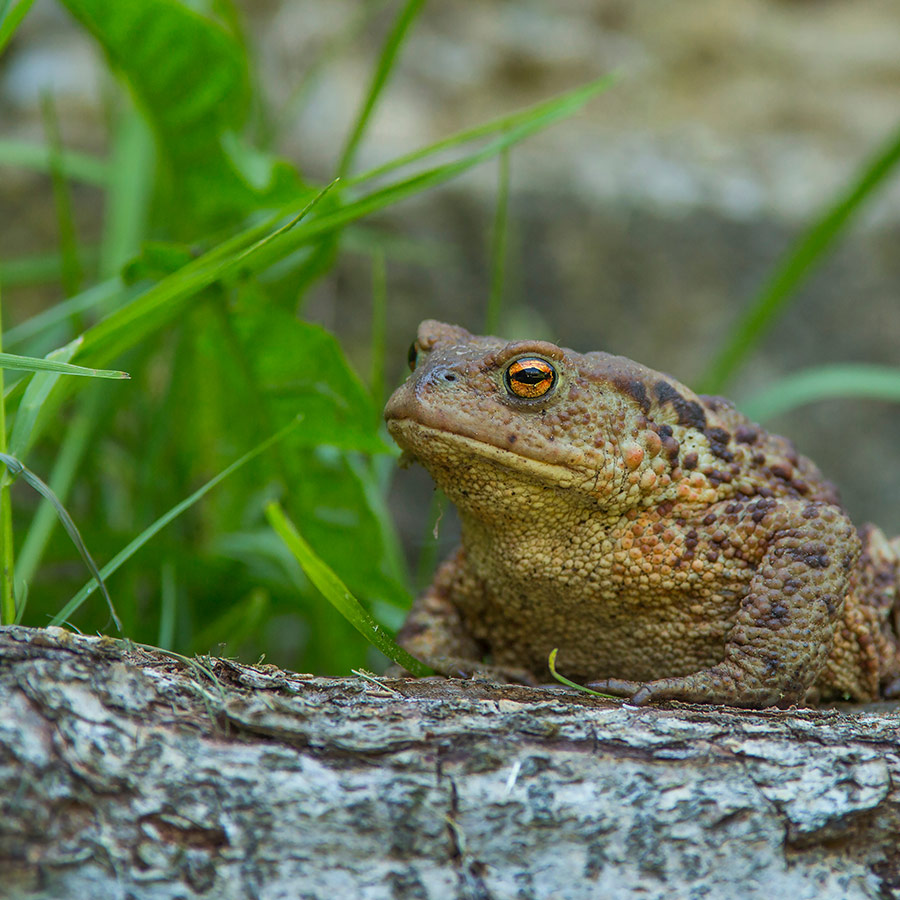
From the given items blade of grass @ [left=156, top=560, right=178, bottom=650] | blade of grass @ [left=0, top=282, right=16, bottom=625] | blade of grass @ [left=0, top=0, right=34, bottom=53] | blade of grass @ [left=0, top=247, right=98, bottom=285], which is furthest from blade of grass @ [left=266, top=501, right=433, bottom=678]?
blade of grass @ [left=0, top=247, right=98, bottom=285]

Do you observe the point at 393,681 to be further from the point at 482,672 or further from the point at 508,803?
the point at 508,803

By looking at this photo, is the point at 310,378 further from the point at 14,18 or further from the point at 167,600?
the point at 14,18

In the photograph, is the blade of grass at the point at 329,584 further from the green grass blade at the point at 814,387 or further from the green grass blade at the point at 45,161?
the green grass blade at the point at 45,161

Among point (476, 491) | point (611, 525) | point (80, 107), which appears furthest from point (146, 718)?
point (80, 107)

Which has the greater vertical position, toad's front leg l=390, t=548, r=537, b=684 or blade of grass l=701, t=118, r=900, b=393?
blade of grass l=701, t=118, r=900, b=393

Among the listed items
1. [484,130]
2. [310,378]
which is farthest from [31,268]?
[484,130]

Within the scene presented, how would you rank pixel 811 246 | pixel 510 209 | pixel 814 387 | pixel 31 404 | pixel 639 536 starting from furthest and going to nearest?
pixel 510 209 < pixel 814 387 < pixel 811 246 < pixel 639 536 < pixel 31 404

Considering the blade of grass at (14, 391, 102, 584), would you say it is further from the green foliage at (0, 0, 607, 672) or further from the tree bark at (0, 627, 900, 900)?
the tree bark at (0, 627, 900, 900)
